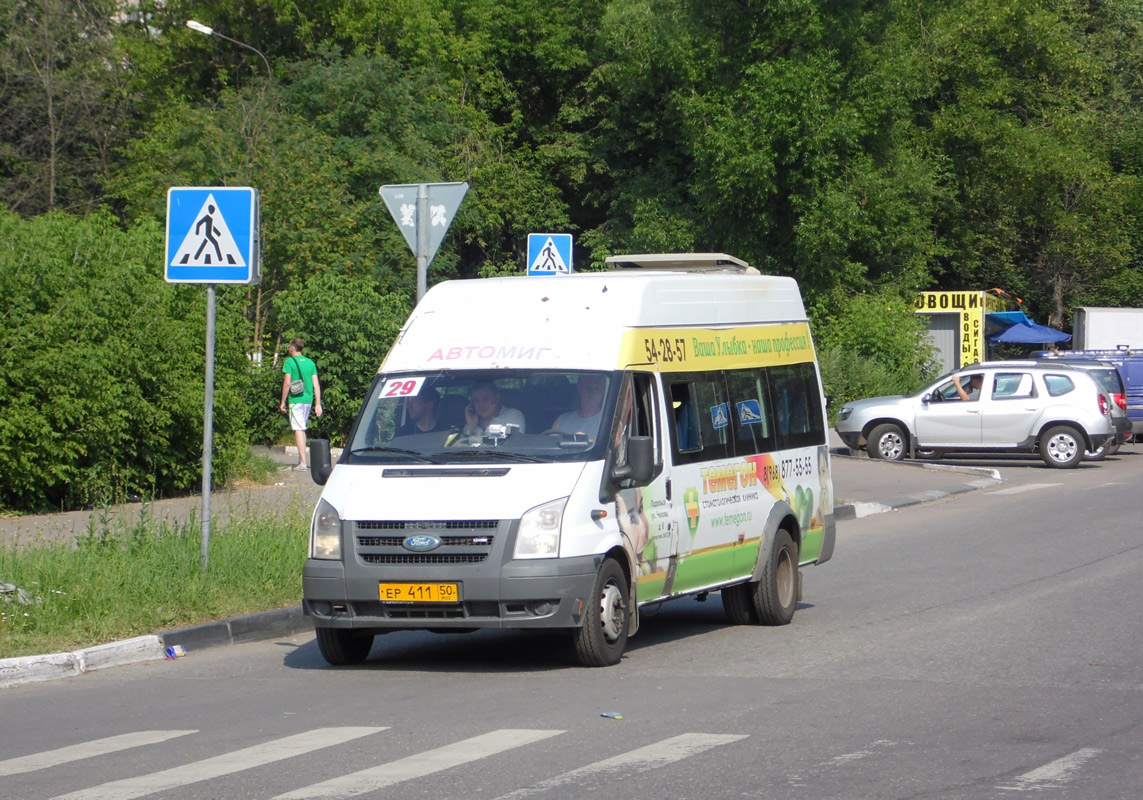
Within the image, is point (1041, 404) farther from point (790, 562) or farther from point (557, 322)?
point (557, 322)

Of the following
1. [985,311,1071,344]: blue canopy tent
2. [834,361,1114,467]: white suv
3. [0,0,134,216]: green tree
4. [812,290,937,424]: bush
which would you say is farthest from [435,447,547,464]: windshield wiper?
[985,311,1071,344]: blue canopy tent

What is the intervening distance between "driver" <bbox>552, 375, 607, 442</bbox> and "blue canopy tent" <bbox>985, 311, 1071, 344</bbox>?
41.5 metres

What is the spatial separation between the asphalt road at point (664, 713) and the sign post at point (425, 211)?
4141 millimetres

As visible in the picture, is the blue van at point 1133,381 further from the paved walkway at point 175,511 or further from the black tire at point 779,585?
the black tire at point 779,585

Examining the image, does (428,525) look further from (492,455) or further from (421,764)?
(421,764)

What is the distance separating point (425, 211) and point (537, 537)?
19.5 ft

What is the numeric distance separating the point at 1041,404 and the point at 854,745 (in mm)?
22088

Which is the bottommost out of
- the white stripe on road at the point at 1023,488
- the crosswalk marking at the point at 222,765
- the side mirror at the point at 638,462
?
the crosswalk marking at the point at 222,765

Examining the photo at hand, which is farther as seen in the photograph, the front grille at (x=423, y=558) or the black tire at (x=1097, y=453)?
the black tire at (x=1097, y=453)

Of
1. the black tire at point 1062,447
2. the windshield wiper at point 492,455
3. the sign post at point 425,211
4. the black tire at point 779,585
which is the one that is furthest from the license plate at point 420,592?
the black tire at point 1062,447

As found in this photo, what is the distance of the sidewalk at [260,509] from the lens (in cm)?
949

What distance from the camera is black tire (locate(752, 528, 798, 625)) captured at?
11039mm

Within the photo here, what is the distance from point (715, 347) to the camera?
1091cm

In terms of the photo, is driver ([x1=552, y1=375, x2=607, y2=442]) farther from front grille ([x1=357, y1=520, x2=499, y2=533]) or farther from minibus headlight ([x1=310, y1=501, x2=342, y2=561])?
minibus headlight ([x1=310, y1=501, x2=342, y2=561])
